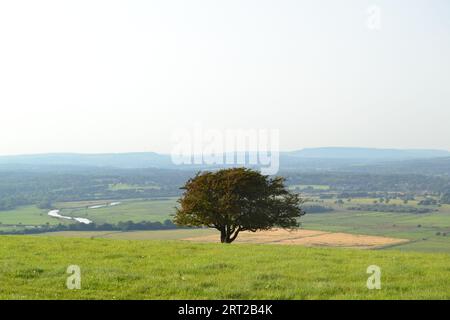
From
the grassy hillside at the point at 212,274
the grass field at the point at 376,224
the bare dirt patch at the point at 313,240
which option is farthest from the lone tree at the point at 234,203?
the grass field at the point at 376,224

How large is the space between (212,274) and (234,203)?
87.7 ft

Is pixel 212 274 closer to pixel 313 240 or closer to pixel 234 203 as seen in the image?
pixel 234 203

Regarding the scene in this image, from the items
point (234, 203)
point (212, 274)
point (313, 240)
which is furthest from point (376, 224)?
point (212, 274)

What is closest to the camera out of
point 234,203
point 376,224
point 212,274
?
point 212,274

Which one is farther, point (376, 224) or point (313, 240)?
point (376, 224)

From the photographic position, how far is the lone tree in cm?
4903

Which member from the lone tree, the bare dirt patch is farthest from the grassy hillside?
the bare dirt patch

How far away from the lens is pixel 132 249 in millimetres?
30969

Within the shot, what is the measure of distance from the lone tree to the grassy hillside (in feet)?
58.9

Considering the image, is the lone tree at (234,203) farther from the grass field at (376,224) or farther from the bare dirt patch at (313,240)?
the grass field at (376,224)

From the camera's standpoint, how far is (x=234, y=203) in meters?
48.5
